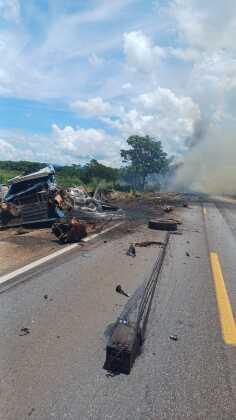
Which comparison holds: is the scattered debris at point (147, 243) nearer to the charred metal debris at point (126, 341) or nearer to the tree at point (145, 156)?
the charred metal debris at point (126, 341)

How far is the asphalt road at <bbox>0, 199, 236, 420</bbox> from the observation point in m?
2.62

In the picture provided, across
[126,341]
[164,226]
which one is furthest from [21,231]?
[126,341]

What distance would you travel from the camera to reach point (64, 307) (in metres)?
4.45

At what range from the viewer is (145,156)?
68.3 m

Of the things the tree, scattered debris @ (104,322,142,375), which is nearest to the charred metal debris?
scattered debris @ (104,322,142,375)

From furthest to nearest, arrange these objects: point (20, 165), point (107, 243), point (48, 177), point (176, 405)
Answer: point (20, 165) < point (48, 177) < point (107, 243) < point (176, 405)

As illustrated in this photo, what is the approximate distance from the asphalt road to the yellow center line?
0.01 m

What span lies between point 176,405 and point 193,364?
0.63 meters

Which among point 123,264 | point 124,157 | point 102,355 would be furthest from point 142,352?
point 124,157

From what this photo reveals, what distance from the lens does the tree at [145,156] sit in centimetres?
6781

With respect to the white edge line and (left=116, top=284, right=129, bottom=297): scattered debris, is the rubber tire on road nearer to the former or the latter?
the white edge line

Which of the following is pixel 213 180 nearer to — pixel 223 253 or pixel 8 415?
pixel 223 253

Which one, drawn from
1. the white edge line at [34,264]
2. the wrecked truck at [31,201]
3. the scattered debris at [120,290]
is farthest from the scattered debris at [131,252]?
the wrecked truck at [31,201]

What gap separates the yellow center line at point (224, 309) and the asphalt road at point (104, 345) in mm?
12
